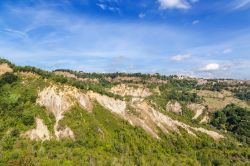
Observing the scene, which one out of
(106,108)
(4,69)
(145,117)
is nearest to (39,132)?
(106,108)

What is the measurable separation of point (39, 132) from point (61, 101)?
21132 millimetres

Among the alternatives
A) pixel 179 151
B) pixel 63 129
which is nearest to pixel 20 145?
pixel 63 129

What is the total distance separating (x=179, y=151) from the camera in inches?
5404

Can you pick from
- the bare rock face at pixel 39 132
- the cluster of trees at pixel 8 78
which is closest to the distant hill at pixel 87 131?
the bare rock face at pixel 39 132

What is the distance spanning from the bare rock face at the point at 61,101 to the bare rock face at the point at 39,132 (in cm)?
414

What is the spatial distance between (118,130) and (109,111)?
1511 cm

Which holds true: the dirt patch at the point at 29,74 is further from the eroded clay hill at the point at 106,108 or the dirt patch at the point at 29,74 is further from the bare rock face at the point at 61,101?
the bare rock face at the point at 61,101

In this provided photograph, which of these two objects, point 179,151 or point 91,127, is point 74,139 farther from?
point 179,151

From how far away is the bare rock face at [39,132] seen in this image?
108 m

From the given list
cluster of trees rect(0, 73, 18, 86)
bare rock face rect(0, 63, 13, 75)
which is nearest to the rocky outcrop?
cluster of trees rect(0, 73, 18, 86)

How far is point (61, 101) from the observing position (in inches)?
5079

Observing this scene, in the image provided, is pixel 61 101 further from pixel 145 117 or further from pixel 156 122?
pixel 156 122

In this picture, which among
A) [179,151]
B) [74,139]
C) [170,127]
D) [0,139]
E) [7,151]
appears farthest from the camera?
[170,127]

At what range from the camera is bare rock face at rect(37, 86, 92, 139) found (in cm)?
11738
